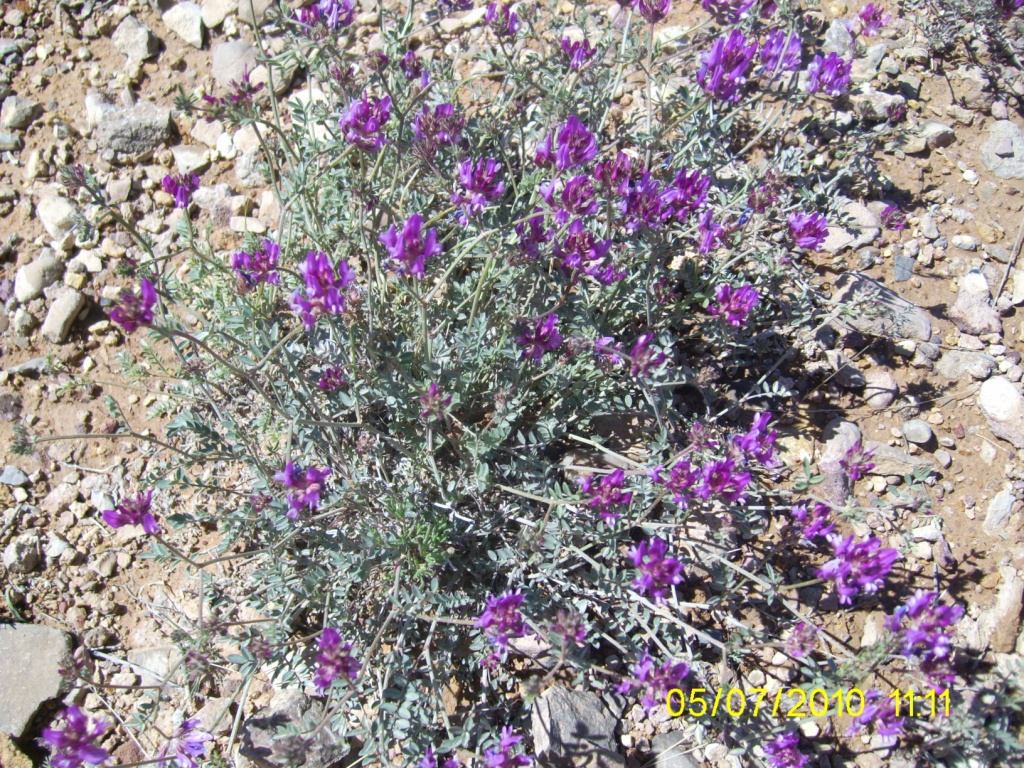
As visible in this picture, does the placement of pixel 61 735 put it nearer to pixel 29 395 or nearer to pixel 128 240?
pixel 29 395

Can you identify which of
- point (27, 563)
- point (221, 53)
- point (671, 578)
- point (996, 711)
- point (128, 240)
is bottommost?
point (996, 711)

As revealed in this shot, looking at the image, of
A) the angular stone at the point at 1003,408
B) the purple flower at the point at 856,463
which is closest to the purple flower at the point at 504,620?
the purple flower at the point at 856,463

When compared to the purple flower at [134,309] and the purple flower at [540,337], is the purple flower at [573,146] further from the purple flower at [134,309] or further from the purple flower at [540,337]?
the purple flower at [134,309]

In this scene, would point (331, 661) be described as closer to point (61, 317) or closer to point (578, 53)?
point (61, 317)

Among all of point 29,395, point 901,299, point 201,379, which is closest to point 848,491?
point 901,299

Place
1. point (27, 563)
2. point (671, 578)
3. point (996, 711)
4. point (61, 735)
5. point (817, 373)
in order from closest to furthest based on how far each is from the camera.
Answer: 1. point (61, 735)
2. point (671, 578)
3. point (996, 711)
4. point (27, 563)
5. point (817, 373)

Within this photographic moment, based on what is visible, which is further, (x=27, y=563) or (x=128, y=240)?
(x=128, y=240)

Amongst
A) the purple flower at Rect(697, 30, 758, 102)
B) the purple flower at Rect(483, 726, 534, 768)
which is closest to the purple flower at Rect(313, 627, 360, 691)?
the purple flower at Rect(483, 726, 534, 768)
